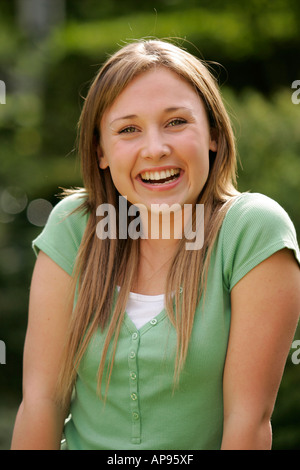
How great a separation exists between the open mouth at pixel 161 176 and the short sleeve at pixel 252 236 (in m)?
0.22

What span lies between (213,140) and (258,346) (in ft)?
2.36

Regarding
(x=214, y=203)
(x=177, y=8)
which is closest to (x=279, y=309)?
(x=214, y=203)

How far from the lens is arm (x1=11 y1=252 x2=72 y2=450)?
2.28 meters

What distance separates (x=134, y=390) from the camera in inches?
83.9

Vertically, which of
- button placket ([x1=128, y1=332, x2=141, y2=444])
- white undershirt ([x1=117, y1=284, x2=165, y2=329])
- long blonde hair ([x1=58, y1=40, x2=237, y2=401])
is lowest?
button placket ([x1=128, y1=332, x2=141, y2=444])

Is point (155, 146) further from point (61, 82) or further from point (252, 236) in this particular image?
point (61, 82)

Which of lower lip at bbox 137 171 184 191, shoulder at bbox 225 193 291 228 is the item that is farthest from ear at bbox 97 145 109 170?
shoulder at bbox 225 193 291 228

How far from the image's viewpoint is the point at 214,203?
231cm

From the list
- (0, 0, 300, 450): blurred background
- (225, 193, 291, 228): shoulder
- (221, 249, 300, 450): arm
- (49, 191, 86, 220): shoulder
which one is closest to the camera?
(221, 249, 300, 450): arm

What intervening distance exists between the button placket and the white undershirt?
0.07 metres

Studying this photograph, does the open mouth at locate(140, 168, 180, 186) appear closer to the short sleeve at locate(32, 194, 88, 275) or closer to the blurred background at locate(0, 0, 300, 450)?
the short sleeve at locate(32, 194, 88, 275)

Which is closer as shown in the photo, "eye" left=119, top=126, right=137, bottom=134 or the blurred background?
"eye" left=119, top=126, right=137, bottom=134

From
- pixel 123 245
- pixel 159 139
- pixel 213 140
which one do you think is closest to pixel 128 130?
pixel 159 139

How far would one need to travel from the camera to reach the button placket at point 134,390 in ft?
6.98
